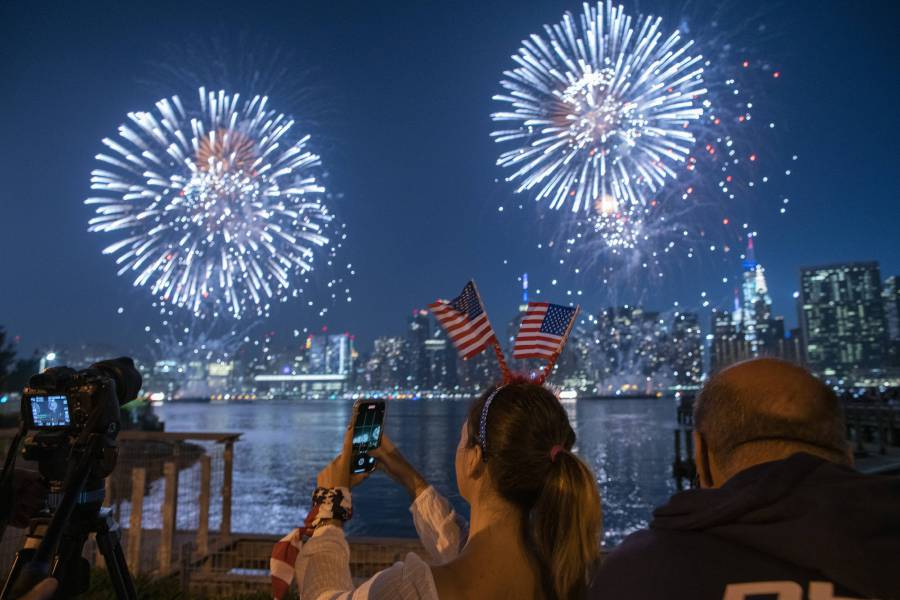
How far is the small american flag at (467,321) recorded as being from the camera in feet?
13.9

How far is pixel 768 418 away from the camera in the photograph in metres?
1.63

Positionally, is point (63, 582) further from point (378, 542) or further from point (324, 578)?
point (378, 542)

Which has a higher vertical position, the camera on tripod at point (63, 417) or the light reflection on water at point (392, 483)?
the camera on tripod at point (63, 417)

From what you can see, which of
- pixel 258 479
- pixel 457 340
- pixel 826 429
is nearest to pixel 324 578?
pixel 826 429

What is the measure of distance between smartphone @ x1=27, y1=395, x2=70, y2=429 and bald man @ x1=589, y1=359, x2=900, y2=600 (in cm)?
308

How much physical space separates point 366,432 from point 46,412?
2001 mm

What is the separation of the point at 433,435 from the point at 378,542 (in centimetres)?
5473

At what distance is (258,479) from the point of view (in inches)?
1261

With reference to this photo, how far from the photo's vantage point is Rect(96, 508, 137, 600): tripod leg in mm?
3523

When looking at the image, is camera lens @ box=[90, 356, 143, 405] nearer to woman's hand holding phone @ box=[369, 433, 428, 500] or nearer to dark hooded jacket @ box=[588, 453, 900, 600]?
woman's hand holding phone @ box=[369, 433, 428, 500]

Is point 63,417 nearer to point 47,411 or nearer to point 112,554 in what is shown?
point 47,411

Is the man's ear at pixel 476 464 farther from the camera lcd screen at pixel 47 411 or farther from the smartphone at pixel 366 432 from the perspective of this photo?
the camera lcd screen at pixel 47 411

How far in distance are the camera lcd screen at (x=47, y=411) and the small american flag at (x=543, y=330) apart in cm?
270

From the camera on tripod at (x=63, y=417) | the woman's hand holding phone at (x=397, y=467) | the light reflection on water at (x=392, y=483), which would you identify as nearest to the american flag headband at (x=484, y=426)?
the woman's hand holding phone at (x=397, y=467)
